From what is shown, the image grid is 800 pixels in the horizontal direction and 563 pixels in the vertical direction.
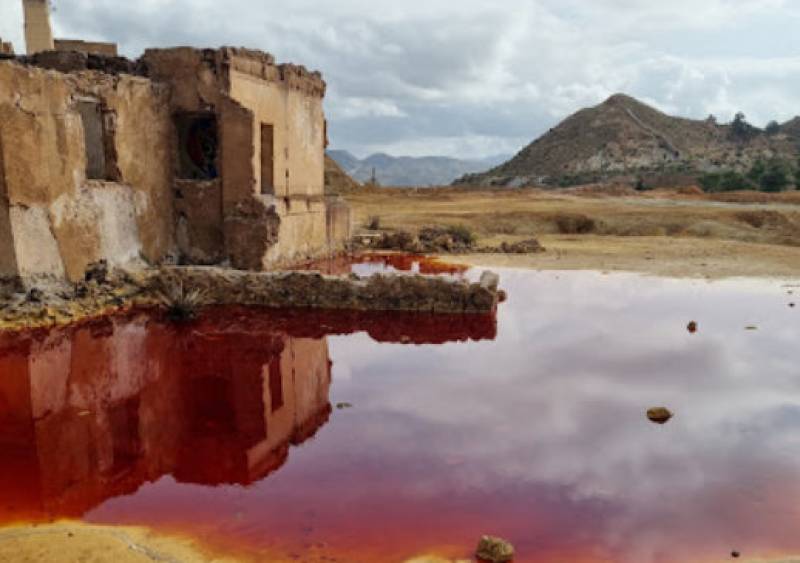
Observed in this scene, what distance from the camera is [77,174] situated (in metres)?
10.6

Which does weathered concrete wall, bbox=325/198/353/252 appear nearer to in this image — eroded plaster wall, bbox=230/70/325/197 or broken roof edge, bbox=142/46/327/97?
eroded plaster wall, bbox=230/70/325/197

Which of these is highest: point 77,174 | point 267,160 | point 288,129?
point 288,129

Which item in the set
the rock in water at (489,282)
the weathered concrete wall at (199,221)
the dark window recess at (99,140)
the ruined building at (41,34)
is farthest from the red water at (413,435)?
the ruined building at (41,34)

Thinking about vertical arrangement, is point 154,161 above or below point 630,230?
above

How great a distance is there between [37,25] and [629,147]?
5945 cm

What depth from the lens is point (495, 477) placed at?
17.5 feet

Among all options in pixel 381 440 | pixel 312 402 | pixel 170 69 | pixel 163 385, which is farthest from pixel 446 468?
pixel 170 69

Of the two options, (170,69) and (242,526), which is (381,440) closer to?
(242,526)

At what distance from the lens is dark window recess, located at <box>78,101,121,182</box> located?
1126cm

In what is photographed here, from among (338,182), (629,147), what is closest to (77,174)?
(338,182)

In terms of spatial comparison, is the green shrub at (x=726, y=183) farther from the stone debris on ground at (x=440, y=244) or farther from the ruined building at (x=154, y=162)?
the ruined building at (x=154, y=162)

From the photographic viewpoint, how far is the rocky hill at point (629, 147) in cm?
5794

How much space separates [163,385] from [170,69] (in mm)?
7570

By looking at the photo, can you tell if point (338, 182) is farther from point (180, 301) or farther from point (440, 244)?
point (180, 301)
